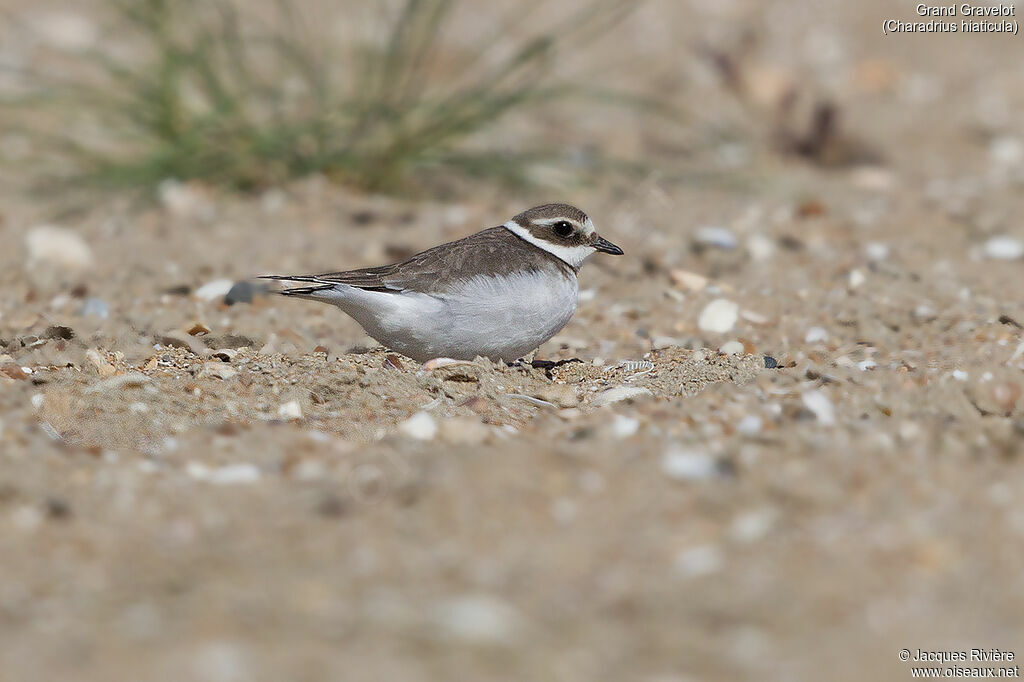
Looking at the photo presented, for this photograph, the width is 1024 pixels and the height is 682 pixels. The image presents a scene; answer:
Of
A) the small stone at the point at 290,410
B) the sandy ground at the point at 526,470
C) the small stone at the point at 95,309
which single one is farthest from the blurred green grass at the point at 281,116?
the small stone at the point at 290,410

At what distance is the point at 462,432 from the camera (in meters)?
3.23

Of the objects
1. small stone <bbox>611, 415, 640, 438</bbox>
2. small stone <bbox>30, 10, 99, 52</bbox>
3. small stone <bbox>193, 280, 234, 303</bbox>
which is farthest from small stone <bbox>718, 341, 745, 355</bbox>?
small stone <bbox>30, 10, 99, 52</bbox>

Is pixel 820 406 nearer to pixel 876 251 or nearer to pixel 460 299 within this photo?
pixel 460 299

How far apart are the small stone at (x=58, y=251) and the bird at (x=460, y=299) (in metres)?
2.06

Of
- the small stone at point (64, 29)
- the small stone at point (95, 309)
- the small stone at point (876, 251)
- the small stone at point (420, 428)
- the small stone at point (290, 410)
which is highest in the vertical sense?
the small stone at point (64, 29)

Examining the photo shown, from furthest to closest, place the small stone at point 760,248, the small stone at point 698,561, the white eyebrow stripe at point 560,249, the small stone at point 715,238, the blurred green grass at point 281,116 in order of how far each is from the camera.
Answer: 1. the blurred green grass at point 281,116
2. the small stone at point 715,238
3. the small stone at point 760,248
4. the white eyebrow stripe at point 560,249
5. the small stone at point 698,561

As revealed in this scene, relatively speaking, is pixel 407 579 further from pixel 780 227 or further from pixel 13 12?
pixel 13 12

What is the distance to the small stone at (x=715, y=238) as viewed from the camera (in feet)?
19.7

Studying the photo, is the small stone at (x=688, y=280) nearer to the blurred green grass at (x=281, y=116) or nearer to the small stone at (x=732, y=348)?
the small stone at (x=732, y=348)

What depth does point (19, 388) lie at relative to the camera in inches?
139

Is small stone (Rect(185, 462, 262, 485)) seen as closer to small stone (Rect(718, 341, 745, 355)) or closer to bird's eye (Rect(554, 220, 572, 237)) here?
bird's eye (Rect(554, 220, 572, 237))

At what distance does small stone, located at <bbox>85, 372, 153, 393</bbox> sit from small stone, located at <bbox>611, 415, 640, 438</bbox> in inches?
56.1

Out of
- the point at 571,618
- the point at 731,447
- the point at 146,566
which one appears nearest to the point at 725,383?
the point at 731,447

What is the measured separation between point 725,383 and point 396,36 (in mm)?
3412
